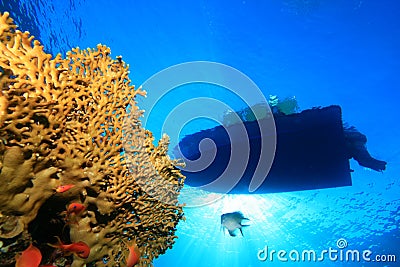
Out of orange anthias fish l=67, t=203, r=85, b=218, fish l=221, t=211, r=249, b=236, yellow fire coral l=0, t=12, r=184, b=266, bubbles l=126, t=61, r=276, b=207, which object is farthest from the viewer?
bubbles l=126, t=61, r=276, b=207

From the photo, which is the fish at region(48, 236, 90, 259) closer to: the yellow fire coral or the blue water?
the yellow fire coral

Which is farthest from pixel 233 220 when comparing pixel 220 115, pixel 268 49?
pixel 268 49

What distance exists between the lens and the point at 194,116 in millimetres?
9930

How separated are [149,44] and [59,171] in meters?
8.83

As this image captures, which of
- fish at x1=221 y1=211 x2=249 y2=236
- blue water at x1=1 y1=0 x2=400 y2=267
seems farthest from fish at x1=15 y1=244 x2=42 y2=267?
fish at x1=221 y1=211 x2=249 y2=236

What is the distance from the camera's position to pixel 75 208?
2.54m

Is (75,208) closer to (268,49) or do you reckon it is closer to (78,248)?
(78,248)

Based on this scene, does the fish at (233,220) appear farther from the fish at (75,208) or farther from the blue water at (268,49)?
the fish at (75,208)

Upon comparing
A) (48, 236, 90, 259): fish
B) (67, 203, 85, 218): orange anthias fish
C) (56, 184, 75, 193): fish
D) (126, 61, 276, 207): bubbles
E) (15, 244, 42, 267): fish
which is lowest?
(15, 244, 42, 267): fish

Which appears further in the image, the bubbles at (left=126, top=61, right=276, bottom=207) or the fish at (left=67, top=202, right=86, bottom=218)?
the bubbles at (left=126, top=61, right=276, bottom=207)

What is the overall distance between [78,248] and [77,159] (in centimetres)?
90

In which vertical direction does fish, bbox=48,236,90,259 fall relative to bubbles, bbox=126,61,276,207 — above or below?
below

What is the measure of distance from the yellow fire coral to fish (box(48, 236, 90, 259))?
0.31ft

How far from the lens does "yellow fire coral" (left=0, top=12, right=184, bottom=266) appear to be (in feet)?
6.50
